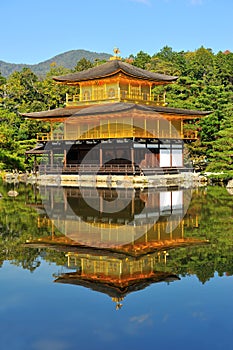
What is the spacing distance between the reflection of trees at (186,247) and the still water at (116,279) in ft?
0.09

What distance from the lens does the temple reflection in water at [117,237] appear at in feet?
33.8

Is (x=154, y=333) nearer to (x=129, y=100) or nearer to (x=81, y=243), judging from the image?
(x=81, y=243)

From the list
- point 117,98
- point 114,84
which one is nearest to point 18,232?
point 117,98

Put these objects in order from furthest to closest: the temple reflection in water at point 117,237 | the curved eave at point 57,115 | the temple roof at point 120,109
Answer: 1. the curved eave at point 57,115
2. the temple roof at point 120,109
3. the temple reflection in water at point 117,237

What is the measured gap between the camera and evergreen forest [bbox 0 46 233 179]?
1475 inches

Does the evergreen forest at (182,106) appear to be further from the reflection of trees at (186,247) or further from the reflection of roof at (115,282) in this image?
the reflection of roof at (115,282)

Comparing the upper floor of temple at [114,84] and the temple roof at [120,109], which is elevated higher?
the upper floor of temple at [114,84]

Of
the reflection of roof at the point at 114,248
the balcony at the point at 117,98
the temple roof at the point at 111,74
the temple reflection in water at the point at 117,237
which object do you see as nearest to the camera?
the temple reflection in water at the point at 117,237

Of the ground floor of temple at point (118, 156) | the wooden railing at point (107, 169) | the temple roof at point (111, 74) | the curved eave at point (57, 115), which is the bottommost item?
the wooden railing at point (107, 169)

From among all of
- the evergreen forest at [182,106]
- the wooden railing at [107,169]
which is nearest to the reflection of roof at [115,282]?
the evergreen forest at [182,106]

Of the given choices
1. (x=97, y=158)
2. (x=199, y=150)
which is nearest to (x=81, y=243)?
(x=97, y=158)

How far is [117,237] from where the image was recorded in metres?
14.7

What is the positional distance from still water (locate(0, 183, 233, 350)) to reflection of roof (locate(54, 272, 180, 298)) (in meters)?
0.02

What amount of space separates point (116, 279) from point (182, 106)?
39121 millimetres
